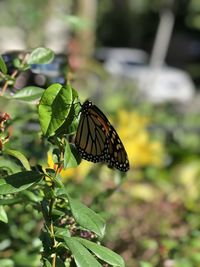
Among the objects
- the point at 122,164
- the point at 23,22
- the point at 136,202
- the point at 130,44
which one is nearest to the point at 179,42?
the point at 130,44

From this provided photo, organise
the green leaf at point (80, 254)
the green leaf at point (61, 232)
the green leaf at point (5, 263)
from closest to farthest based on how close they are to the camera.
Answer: the green leaf at point (80, 254), the green leaf at point (61, 232), the green leaf at point (5, 263)

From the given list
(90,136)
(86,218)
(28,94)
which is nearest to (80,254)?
(86,218)

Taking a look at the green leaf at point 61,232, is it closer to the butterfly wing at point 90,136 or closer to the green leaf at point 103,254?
the green leaf at point 103,254

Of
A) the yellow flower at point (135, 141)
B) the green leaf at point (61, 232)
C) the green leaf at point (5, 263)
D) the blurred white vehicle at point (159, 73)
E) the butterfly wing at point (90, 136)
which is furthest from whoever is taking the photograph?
the blurred white vehicle at point (159, 73)

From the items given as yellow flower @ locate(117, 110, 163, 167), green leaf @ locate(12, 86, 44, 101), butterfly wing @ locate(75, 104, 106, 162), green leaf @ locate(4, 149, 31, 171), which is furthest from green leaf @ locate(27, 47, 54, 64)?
yellow flower @ locate(117, 110, 163, 167)

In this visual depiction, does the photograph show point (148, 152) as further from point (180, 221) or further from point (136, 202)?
point (180, 221)

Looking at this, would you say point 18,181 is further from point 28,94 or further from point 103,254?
point 28,94

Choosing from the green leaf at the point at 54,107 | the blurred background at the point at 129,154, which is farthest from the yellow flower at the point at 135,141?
the green leaf at the point at 54,107
